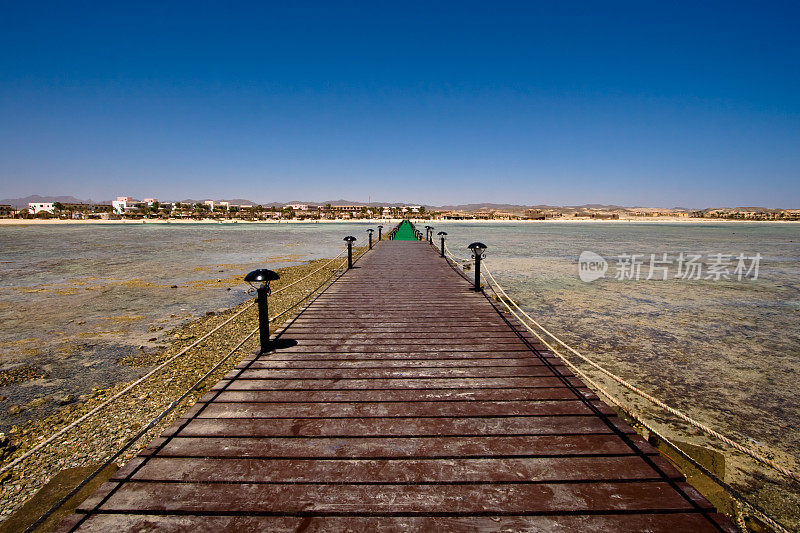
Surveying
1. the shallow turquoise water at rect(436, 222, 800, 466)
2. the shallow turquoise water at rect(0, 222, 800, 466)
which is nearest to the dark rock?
the shallow turquoise water at rect(0, 222, 800, 466)

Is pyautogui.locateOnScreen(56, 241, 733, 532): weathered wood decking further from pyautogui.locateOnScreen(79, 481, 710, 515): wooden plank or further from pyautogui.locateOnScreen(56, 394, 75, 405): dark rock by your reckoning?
pyautogui.locateOnScreen(56, 394, 75, 405): dark rock

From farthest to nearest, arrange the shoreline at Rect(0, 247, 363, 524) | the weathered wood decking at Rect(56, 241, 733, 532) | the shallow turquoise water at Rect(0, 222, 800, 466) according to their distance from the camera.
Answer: the shallow turquoise water at Rect(0, 222, 800, 466) < the shoreline at Rect(0, 247, 363, 524) < the weathered wood decking at Rect(56, 241, 733, 532)

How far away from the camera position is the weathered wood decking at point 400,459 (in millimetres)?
2482

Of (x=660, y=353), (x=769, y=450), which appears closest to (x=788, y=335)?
(x=660, y=353)

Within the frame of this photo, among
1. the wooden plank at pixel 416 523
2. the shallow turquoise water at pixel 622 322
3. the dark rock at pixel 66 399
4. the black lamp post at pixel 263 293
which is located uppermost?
the black lamp post at pixel 263 293

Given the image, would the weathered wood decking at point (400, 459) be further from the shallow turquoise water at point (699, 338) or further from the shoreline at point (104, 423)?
the shallow turquoise water at point (699, 338)

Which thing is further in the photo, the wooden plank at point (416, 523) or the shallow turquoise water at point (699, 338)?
the shallow turquoise water at point (699, 338)

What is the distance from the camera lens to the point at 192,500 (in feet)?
8.59

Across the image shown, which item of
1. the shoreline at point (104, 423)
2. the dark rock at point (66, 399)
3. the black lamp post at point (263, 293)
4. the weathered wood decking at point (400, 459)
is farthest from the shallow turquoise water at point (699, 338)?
the dark rock at point (66, 399)

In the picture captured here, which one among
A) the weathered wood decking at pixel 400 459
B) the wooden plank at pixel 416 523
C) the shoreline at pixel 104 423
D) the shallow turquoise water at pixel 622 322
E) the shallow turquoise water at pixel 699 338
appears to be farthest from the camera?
the shallow turquoise water at pixel 622 322

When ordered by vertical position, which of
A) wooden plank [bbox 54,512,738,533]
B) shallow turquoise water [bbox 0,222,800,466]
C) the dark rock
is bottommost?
the dark rock

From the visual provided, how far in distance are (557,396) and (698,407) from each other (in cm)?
341

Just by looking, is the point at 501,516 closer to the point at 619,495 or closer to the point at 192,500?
the point at 619,495

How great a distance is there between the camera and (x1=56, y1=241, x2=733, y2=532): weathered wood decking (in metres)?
2.48
